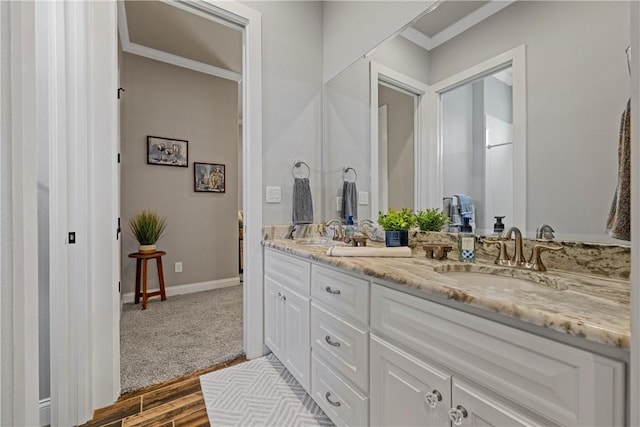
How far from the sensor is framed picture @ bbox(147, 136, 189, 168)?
3.35m

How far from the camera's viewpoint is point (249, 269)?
80.7 inches

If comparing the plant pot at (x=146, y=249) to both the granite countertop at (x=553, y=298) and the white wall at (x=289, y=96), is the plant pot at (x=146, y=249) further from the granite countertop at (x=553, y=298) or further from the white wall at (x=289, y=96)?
the granite countertop at (x=553, y=298)

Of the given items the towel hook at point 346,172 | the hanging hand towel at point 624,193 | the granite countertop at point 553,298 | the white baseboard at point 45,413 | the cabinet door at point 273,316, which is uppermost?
the towel hook at point 346,172

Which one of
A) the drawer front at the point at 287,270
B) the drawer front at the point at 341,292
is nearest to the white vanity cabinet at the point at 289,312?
the drawer front at the point at 287,270

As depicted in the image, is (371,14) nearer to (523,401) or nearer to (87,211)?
(87,211)

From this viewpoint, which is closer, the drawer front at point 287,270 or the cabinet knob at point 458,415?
the cabinet knob at point 458,415

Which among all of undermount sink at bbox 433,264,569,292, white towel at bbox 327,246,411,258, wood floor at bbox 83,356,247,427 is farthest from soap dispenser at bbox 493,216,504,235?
wood floor at bbox 83,356,247,427

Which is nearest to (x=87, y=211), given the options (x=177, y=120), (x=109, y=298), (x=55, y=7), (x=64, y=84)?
(x=109, y=298)

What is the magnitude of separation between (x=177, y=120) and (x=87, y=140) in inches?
89.4

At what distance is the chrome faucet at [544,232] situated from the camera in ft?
3.67

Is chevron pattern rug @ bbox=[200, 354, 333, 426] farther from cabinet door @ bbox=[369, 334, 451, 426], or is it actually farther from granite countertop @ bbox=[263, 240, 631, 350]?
granite countertop @ bbox=[263, 240, 631, 350]

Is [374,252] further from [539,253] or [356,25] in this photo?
[356,25]

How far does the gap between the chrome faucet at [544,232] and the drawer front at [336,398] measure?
36.4 inches

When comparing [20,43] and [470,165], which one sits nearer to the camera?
[20,43]
